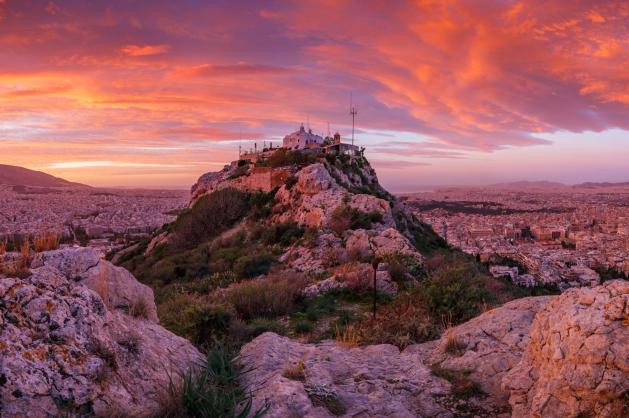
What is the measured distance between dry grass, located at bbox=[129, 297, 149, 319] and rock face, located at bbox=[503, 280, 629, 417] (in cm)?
408

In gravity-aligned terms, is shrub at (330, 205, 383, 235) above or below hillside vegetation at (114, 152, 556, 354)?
above

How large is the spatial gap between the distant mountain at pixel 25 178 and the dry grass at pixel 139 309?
171 m

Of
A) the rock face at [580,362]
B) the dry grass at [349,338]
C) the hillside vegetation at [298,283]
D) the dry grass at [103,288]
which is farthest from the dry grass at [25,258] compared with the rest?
the rock face at [580,362]

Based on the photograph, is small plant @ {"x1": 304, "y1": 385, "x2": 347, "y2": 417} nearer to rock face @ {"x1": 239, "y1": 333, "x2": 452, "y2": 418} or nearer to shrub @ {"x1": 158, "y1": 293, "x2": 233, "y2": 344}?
rock face @ {"x1": 239, "y1": 333, "x2": 452, "y2": 418}

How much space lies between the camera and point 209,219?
29859mm

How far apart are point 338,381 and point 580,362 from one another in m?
2.38

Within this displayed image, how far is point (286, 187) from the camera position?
91.1 feet

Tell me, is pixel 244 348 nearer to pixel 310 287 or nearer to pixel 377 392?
pixel 377 392

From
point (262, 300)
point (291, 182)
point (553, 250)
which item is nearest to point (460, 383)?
point (262, 300)

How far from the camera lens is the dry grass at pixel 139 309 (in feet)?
16.2

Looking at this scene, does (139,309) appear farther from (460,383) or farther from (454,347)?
(454,347)

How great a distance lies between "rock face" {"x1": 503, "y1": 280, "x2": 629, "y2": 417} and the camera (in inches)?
131

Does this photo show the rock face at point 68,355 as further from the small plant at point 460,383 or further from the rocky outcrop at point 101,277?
the small plant at point 460,383

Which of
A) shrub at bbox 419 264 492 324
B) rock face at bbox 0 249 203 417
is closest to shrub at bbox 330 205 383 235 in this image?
shrub at bbox 419 264 492 324
